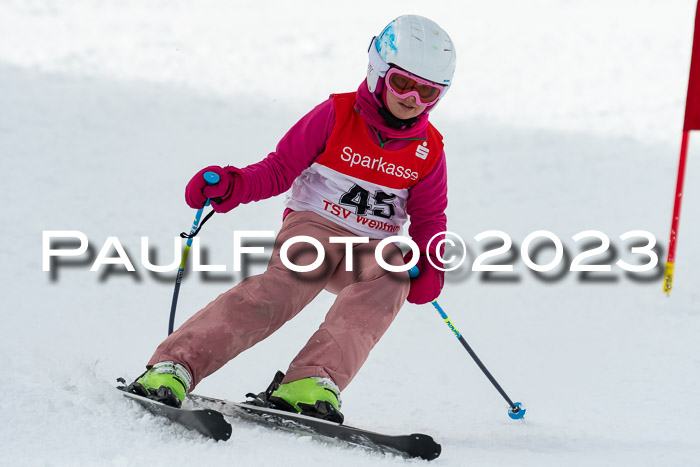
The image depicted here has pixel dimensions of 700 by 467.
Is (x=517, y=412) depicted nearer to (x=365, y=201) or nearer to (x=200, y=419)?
(x=365, y=201)

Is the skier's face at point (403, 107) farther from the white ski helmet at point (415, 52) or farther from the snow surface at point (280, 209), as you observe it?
the snow surface at point (280, 209)

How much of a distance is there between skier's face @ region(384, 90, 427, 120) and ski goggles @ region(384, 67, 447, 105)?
0.07ft

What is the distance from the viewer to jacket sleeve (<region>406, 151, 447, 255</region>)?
11.0 ft

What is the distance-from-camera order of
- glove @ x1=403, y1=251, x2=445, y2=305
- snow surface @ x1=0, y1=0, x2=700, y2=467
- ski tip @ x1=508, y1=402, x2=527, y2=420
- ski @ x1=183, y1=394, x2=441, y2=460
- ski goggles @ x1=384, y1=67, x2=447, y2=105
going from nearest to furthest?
ski @ x1=183, y1=394, x2=441, y2=460, snow surface @ x1=0, y1=0, x2=700, y2=467, ski goggles @ x1=384, y1=67, x2=447, y2=105, glove @ x1=403, y1=251, x2=445, y2=305, ski tip @ x1=508, y1=402, x2=527, y2=420

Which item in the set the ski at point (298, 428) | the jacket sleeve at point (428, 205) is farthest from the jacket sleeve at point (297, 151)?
the ski at point (298, 428)

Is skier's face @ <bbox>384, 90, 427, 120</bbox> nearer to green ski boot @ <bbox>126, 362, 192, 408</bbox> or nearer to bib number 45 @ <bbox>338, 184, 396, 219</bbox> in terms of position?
bib number 45 @ <bbox>338, 184, 396, 219</bbox>

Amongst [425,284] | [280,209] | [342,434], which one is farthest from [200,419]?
[280,209]

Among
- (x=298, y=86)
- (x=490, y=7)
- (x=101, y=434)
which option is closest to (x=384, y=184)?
(x=101, y=434)

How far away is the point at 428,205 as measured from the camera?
3361 mm

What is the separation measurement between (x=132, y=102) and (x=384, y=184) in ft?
19.3

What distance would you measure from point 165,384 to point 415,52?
1.56 metres

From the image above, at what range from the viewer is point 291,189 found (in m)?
3.48

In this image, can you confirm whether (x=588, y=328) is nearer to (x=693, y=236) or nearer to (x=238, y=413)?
(x=693, y=236)

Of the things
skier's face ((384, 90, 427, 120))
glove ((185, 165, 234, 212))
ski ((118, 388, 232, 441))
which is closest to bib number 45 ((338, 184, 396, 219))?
skier's face ((384, 90, 427, 120))
